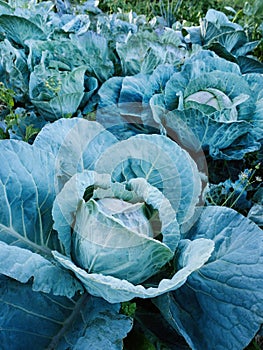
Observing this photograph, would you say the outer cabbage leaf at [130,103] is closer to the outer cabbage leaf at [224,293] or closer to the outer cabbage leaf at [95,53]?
the outer cabbage leaf at [95,53]

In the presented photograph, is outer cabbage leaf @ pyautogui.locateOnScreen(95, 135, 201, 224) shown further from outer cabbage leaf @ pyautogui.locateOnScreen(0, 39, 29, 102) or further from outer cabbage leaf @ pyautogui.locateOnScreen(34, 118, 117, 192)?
outer cabbage leaf @ pyautogui.locateOnScreen(0, 39, 29, 102)

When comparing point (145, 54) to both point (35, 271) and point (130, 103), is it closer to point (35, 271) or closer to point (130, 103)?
point (130, 103)

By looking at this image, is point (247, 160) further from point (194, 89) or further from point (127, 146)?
point (127, 146)

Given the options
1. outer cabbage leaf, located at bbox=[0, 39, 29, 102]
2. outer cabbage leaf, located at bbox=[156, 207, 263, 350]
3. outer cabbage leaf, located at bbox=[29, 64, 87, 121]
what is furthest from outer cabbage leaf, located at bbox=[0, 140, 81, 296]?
outer cabbage leaf, located at bbox=[0, 39, 29, 102]

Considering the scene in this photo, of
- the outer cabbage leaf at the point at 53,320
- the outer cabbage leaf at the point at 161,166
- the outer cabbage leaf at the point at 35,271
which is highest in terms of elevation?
the outer cabbage leaf at the point at 161,166

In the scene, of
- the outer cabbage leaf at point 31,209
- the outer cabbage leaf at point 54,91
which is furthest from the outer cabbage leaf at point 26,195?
the outer cabbage leaf at point 54,91

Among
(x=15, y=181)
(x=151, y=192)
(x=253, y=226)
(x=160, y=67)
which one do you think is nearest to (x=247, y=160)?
(x=160, y=67)
